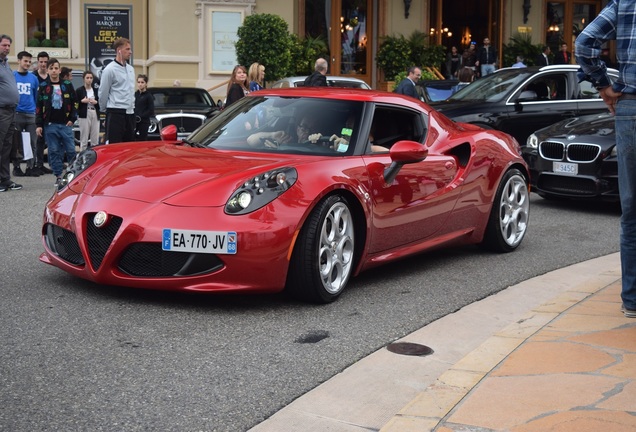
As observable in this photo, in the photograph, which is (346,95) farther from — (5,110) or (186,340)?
(5,110)

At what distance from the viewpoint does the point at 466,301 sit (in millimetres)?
6473

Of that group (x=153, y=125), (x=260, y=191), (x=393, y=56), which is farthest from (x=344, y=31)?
(x=260, y=191)

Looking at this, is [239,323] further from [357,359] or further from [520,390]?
[520,390]

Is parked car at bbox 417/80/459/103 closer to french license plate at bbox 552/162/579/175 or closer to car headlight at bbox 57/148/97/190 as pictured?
french license plate at bbox 552/162/579/175

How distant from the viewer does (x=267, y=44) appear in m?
27.0

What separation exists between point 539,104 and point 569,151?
364cm

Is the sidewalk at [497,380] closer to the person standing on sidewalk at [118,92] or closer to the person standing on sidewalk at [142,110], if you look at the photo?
the person standing on sidewalk at [118,92]

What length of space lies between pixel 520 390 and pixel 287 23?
2499 cm

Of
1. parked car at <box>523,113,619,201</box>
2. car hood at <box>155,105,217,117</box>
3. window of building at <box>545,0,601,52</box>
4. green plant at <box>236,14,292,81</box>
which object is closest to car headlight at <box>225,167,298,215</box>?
parked car at <box>523,113,619,201</box>

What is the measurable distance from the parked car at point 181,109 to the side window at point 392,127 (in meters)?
11.0

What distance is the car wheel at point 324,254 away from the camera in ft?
19.4

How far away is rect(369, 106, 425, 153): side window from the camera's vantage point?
6.96 metres

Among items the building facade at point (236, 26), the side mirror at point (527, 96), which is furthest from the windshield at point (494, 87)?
the building facade at point (236, 26)

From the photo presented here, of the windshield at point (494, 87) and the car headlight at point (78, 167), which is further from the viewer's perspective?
the windshield at point (494, 87)
